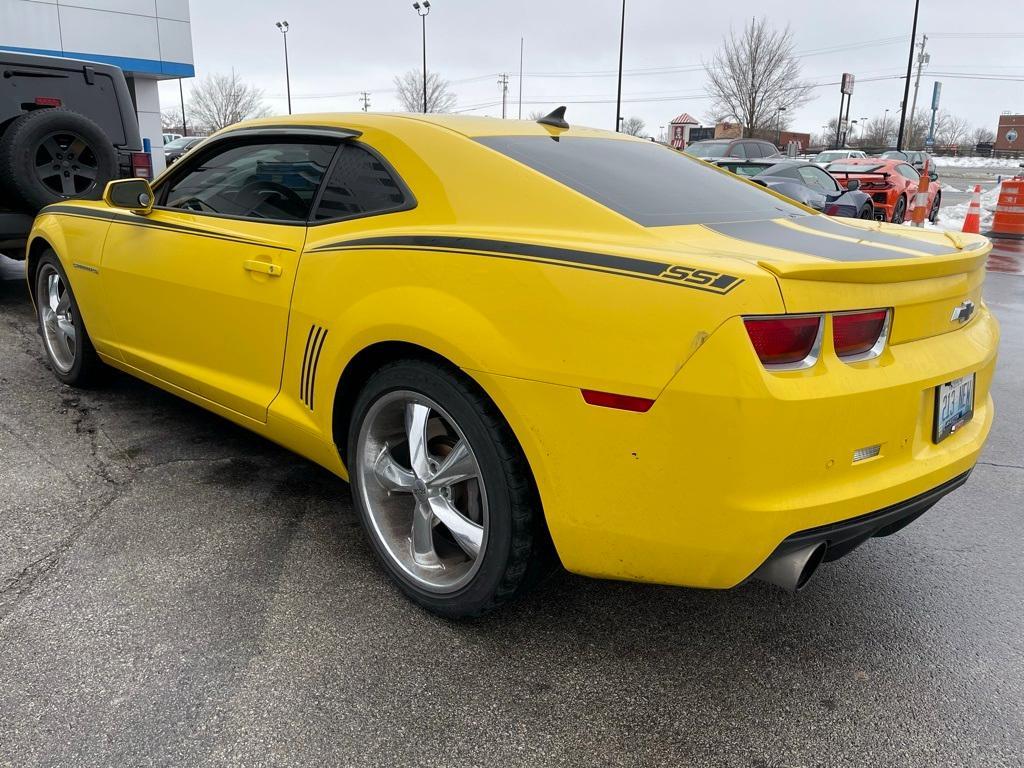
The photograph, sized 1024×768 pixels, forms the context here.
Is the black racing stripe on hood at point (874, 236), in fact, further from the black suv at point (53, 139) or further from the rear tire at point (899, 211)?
the rear tire at point (899, 211)

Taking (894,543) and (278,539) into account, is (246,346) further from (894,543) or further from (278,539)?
(894,543)

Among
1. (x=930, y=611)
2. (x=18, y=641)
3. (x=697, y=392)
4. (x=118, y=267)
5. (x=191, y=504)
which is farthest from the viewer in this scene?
(x=118, y=267)

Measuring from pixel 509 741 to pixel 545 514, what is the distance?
Answer: 0.57m

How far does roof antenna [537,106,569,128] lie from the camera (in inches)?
125

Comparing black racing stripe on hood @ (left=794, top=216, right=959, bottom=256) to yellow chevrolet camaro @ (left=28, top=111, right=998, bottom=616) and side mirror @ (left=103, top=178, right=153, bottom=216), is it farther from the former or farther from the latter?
side mirror @ (left=103, top=178, right=153, bottom=216)

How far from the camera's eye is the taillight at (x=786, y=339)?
6.18ft

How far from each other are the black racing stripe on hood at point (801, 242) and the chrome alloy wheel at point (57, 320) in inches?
140

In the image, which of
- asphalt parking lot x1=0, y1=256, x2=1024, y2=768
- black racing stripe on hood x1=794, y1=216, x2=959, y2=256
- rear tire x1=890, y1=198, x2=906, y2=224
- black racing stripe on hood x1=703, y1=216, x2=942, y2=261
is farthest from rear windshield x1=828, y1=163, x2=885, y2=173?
black racing stripe on hood x1=703, y1=216, x2=942, y2=261

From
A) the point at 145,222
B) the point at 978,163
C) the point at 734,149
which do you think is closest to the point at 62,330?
the point at 145,222

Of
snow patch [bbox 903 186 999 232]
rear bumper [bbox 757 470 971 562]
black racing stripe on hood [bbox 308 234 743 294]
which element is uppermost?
black racing stripe on hood [bbox 308 234 743 294]

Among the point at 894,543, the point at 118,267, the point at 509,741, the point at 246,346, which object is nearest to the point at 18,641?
the point at 246,346

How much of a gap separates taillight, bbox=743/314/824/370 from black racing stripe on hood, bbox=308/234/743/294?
115 millimetres

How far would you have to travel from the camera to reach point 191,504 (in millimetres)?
3326

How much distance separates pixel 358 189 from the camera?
2.82 metres
